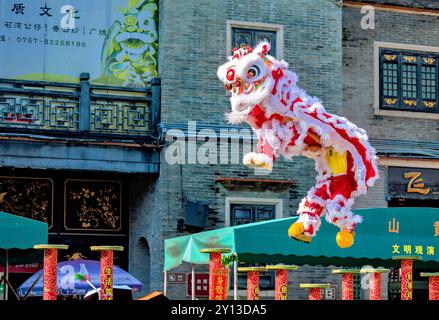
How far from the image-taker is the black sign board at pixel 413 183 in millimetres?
22047

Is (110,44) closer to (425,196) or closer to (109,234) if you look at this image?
(109,234)

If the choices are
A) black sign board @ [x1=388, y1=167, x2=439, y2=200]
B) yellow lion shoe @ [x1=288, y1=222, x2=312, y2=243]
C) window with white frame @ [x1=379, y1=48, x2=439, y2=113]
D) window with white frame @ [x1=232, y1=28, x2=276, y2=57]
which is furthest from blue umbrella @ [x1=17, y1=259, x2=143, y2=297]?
yellow lion shoe @ [x1=288, y1=222, x2=312, y2=243]

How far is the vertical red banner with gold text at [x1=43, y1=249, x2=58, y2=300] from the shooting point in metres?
12.7

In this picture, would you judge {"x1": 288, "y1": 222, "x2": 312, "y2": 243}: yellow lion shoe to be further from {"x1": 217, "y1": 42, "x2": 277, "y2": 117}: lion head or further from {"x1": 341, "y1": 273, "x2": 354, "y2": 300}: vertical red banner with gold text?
{"x1": 341, "y1": 273, "x2": 354, "y2": 300}: vertical red banner with gold text

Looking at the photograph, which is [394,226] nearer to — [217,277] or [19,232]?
[217,277]

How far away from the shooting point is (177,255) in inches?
696

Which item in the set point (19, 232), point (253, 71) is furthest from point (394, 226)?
point (253, 71)

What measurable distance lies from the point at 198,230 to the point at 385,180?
412 centimetres

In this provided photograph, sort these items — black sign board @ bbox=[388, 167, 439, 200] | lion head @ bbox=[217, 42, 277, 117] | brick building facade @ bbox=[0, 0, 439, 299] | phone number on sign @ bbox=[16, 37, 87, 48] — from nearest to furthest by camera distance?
lion head @ bbox=[217, 42, 277, 117] < brick building facade @ bbox=[0, 0, 439, 299] < phone number on sign @ bbox=[16, 37, 87, 48] < black sign board @ bbox=[388, 167, 439, 200]

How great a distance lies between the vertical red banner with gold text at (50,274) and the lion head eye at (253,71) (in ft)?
12.5

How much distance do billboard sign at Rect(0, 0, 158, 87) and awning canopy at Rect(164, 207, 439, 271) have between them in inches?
208

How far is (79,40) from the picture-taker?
2102 centimetres

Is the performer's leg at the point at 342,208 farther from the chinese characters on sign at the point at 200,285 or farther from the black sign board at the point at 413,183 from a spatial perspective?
the black sign board at the point at 413,183
